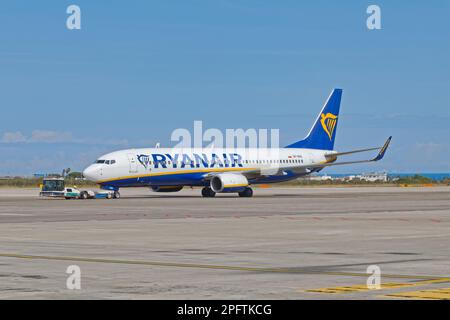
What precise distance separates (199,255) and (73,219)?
2024 cm

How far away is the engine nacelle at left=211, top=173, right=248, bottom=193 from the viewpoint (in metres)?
81.5

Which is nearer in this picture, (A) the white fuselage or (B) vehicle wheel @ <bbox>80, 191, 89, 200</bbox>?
(A) the white fuselage

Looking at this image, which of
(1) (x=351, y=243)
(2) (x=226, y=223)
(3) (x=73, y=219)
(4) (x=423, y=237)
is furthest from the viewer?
(3) (x=73, y=219)

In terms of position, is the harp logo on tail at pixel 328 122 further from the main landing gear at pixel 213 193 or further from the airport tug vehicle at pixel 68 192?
the airport tug vehicle at pixel 68 192

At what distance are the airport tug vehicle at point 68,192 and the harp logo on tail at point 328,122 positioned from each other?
2414 cm

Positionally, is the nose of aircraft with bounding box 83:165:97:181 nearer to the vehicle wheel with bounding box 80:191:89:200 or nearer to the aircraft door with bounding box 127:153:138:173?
the vehicle wheel with bounding box 80:191:89:200

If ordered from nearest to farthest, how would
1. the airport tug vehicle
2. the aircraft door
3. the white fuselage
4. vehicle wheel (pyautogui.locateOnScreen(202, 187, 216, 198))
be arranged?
the white fuselage, the aircraft door, the airport tug vehicle, vehicle wheel (pyautogui.locateOnScreen(202, 187, 216, 198))

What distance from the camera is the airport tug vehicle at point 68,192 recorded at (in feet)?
264

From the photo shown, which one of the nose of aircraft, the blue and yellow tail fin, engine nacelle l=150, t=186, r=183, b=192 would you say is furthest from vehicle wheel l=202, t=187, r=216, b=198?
the blue and yellow tail fin

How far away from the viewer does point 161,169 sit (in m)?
80.2

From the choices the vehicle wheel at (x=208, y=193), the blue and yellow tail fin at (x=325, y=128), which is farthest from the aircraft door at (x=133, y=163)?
the blue and yellow tail fin at (x=325, y=128)

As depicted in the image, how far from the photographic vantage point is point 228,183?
81500mm
